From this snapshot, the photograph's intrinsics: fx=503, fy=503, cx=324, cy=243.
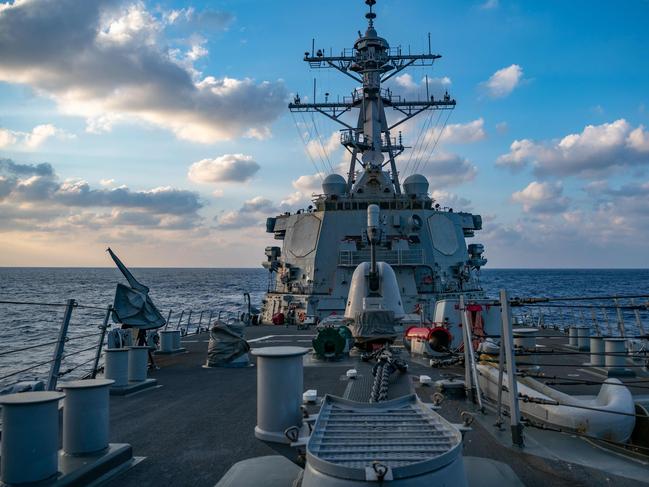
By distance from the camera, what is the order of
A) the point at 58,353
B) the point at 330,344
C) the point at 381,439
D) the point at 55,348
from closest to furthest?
1. the point at 381,439
2. the point at 55,348
3. the point at 58,353
4. the point at 330,344

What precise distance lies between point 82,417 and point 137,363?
3865 millimetres

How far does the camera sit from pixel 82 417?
394 cm

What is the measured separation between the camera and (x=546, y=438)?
4965mm

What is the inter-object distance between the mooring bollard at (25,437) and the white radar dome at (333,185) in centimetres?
1881

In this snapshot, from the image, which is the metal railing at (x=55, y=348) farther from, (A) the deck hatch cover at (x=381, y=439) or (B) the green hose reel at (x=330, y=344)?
(B) the green hose reel at (x=330, y=344)

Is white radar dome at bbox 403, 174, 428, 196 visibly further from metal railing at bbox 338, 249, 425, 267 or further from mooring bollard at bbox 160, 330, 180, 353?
mooring bollard at bbox 160, 330, 180, 353

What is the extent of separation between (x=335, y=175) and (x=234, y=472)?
18.8 metres

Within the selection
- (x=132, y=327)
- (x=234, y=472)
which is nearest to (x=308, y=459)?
(x=234, y=472)

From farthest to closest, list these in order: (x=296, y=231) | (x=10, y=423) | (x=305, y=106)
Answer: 1. (x=305, y=106)
2. (x=296, y=231)
3. (x=10, y=423)

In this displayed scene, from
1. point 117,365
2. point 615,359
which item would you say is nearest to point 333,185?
point 615,359

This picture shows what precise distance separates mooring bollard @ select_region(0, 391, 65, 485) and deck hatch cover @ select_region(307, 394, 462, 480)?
1825 mm

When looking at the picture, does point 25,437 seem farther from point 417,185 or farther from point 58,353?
point 417,185

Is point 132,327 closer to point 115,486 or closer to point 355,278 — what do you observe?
point 355,278

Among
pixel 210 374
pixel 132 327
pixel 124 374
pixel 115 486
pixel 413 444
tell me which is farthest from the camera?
pixel 132 327
